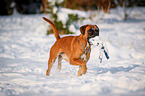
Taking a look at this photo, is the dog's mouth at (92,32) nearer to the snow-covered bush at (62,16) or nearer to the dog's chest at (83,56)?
the dog's chest at (83,56)

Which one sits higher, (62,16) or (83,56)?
(62,16)

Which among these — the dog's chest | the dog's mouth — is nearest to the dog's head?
the dog's mouth

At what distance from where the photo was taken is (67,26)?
9.59 metres

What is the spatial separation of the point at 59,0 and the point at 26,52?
4340 millimetres

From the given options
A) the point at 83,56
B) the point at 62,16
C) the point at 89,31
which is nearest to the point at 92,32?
the point at 89,31

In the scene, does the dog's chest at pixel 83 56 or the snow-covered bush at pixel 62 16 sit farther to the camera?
the snow-covered bush at pixel 62 16

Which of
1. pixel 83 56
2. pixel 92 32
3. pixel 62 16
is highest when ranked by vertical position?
pixel 62 16

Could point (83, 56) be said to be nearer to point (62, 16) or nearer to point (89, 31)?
point (89, 31)

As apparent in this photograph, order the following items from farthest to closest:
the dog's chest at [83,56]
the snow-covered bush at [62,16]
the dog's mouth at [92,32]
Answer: the snow-covered bush at [62,16] < the dog's chest at [83,56] < the dog's mouth at [92,32]

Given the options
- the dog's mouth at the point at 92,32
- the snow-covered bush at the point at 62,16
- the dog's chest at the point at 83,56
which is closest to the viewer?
the dog's mouth at the point at 92,32

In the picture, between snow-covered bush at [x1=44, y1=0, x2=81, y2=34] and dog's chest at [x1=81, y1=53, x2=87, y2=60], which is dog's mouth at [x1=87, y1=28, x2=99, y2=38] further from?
snow-covered bush at [x1=44, y1=0, x2=81, y2=34]

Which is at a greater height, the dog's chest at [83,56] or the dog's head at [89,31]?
the dog's head at [89,31]

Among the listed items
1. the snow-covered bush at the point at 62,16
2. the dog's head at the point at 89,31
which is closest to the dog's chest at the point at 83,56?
the dog's head at the point at 89,31

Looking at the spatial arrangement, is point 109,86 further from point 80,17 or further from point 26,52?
point 80,17
